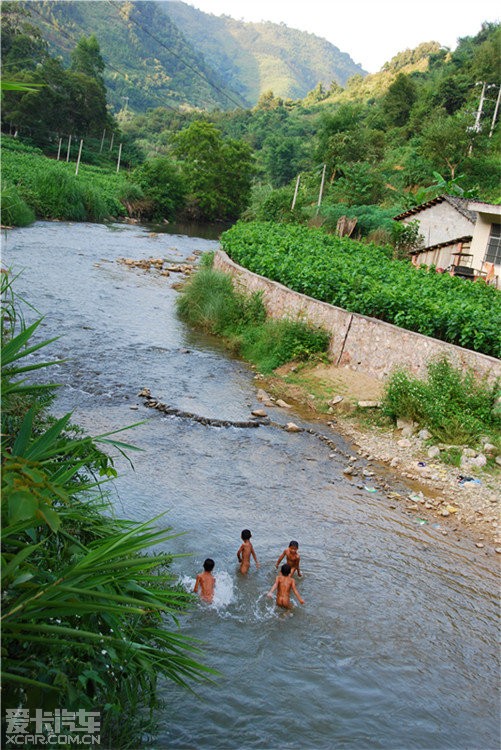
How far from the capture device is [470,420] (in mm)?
9805

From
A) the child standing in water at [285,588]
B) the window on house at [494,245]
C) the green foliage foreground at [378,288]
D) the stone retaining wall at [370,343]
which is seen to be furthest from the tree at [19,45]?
the child standing in water at [285,588]

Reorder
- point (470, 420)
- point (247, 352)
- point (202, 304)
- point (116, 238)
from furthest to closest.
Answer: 1. point (116, 238)
2. point (202, 304)
3. point (247, 352)
4. point (470, 420)

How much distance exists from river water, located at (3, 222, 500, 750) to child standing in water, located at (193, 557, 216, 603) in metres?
0.12

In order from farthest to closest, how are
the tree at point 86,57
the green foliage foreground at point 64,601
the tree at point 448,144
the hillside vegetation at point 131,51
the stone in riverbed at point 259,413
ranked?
the hillside vegetation at point 131,51
the tree at point 86,57
the tree at point 448,144
the stone in riverbed at point 259,413
the green foliage foreground at point 64,601

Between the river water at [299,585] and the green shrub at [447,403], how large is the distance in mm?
1336

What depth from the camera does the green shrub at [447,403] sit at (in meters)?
9.77

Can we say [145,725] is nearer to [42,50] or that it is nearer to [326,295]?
[326,295]

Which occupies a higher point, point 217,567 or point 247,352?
point 247,352

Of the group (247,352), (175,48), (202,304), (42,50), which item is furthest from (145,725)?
(175,48)

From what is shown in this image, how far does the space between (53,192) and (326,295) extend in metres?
22.0

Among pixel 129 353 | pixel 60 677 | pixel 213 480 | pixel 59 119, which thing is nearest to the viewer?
pixel 60 677

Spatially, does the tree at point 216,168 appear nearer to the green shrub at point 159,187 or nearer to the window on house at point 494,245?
the green shrub at point 159,187

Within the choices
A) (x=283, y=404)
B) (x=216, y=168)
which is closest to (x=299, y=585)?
(x=283, y=404)

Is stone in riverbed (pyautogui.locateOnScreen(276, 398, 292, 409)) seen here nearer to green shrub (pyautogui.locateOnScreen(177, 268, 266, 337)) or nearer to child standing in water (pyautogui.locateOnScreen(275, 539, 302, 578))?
green shrub (pyautogui.locateOnScreen(177, 268, 266, 337))
